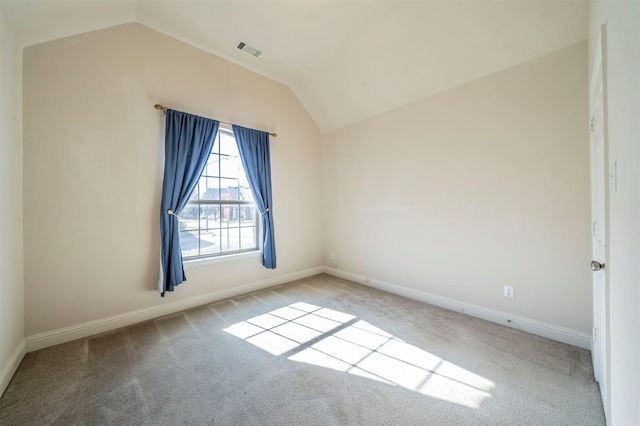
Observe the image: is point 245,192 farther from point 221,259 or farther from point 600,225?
point 600,225

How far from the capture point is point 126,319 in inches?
100

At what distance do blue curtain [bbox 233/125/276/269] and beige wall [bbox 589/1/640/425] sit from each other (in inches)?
126

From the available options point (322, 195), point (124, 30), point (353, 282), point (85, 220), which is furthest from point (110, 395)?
point (322, 195)

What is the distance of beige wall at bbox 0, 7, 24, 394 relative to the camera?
1730 mm

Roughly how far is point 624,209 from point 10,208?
3.57m

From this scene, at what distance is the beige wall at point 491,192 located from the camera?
2.13 meters

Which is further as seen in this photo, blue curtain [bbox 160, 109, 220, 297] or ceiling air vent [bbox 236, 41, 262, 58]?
ceiling air vent [bbox 236, 41, 262, 58]

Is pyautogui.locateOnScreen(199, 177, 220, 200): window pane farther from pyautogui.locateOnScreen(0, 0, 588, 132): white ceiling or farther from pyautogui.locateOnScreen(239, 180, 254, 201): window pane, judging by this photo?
pyautogui.locateOnScreen(0, 0, 588, 132): white ceiling

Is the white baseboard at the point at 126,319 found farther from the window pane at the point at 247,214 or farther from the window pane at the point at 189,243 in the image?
A: the window pane at the point at 247,214

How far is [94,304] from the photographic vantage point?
2.39 meters

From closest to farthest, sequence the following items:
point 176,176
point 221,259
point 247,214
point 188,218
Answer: point 176,176 < point 188,218 < point 221,259 < point 247,214

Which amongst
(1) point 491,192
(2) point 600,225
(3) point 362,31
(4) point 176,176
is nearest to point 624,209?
(2) point 600,225

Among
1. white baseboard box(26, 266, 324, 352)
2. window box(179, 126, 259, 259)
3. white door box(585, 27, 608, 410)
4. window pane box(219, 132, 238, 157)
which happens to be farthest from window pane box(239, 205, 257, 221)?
white door box(585, 27, 608, 410)

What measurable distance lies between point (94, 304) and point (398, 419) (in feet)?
9.18
